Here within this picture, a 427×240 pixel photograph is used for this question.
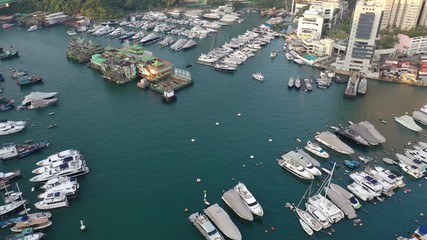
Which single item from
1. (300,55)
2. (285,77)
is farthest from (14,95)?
(300,55)

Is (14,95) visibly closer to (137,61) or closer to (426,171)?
(137,61)

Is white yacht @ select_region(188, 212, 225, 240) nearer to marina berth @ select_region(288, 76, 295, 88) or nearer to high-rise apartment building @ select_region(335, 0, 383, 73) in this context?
marina berth @ select_region(288, 76, 295, 88)

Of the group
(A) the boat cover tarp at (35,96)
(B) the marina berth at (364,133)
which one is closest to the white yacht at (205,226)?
(B) the marina berth at (364,133)

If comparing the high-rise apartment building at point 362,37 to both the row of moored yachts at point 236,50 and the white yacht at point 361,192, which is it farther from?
the white yacht at point 361,192

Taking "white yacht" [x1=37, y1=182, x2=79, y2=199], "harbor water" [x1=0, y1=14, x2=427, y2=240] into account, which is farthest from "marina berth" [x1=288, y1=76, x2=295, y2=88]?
"white yacht" [x1=37, y1=182, x2=79, y2=199]

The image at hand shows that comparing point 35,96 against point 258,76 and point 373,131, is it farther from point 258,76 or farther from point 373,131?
point 373,131
